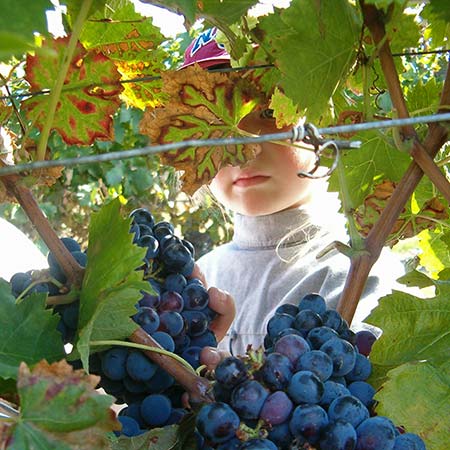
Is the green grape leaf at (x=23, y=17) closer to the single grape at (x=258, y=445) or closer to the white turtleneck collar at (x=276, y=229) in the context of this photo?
the single grape at (x=258, y=445)

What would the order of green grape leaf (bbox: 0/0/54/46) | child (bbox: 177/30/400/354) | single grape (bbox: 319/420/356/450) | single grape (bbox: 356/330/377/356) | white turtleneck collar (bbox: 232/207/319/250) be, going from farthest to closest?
white turtleneck collar (bbox: 232/207/319/250), child (bbox: 177/30/400/354), single grape (bbox: 356/330/377/356), single grape (bbox: 319/420/356/450), green grape leaf (bbox: 0/0/54/46)

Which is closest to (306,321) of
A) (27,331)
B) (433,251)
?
(27,331)

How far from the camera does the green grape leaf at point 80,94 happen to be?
0.82 meters

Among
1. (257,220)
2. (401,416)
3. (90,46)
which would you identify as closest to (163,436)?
(401,416)

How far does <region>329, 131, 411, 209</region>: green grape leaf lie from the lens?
3.08 feet

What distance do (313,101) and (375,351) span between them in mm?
275

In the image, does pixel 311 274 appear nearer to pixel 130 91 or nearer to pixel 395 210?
pixel 130 91

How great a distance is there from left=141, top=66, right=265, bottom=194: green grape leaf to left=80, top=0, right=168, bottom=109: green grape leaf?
0.11m

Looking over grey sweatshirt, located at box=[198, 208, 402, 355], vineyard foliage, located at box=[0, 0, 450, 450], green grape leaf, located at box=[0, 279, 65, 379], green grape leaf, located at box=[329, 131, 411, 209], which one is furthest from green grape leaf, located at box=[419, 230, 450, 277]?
green grape leaf, located at box=[0, 279, 65, 379]

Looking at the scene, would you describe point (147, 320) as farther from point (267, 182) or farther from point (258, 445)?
point (267, 182)

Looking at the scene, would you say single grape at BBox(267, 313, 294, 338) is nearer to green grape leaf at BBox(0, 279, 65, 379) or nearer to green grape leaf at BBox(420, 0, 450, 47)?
green grape leaf at BBox(0, 279, 65, 379)

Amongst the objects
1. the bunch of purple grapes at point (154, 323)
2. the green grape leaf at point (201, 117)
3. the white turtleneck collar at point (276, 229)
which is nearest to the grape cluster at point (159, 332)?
the bunch of purple grapes at point (154, 323)

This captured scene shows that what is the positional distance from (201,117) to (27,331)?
357 millimetres

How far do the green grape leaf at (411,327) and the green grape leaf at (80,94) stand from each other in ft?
1.33
